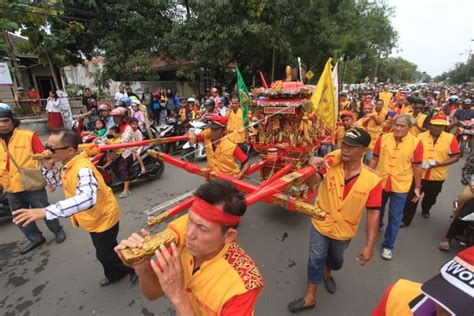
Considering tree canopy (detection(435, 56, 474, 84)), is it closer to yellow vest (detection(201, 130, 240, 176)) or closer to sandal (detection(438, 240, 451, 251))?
sandal (detection(438, 240, 451, 251))

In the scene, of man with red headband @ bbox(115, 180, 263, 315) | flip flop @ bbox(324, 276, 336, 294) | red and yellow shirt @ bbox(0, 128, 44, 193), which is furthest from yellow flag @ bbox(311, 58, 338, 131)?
red and yellow shirt @ bbox(0, 128, 44, 193)

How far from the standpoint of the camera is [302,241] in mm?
3885

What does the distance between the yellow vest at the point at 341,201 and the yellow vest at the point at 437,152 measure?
2.33m

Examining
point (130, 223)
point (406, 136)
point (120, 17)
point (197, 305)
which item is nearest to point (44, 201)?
point (130, 223)

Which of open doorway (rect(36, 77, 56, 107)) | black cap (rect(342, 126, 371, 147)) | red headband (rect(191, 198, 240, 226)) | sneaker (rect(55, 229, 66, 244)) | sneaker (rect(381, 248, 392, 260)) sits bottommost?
sneaker (rect(381, 248, 392, 260))

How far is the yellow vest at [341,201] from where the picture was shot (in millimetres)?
2268

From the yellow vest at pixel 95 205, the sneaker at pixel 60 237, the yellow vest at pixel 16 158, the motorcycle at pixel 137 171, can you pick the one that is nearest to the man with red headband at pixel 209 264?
the yellow vest at pixel 95 205

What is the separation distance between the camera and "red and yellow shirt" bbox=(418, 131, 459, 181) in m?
3.78

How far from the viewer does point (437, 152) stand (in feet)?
12.6

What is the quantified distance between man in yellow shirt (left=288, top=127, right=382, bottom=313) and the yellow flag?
1569mm

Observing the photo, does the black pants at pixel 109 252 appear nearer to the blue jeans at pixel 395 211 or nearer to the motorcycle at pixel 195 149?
the blue jeans at pixel 395 211

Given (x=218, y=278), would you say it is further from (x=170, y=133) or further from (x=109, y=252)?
(x=170, y=133)

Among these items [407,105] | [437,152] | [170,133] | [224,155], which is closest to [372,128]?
[437,152]

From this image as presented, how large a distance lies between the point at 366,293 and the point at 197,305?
237cm
